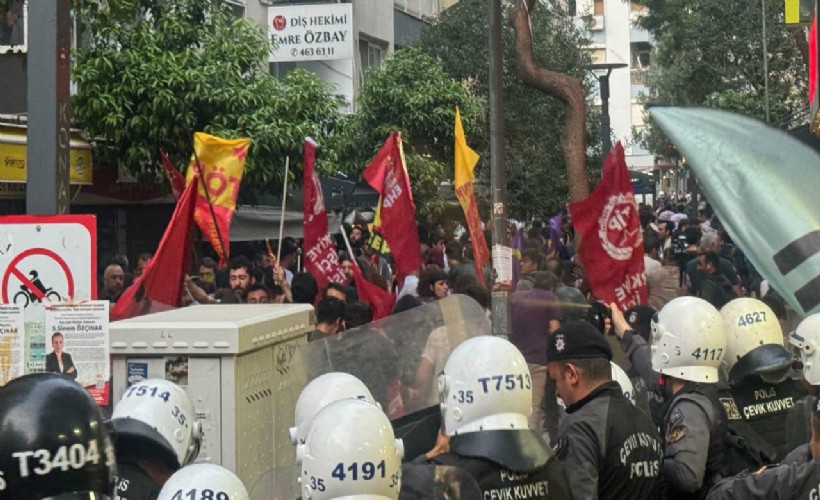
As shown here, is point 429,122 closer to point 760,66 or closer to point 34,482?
point 760,66

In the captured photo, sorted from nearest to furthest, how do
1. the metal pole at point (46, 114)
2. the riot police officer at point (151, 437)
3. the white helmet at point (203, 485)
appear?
the white helmet at point (203, 485) < the riot police officer at point (151, 437) < the metal pole at point (46, 114)


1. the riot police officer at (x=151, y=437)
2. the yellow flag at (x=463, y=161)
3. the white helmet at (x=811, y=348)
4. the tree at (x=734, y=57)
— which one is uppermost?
the tree at (x=734, y=57)

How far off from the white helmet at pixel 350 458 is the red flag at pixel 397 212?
9.54 metres

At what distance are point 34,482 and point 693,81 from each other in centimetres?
3945

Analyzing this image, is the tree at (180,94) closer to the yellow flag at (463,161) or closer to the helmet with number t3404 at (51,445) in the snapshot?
the yellow flag at (463,161)

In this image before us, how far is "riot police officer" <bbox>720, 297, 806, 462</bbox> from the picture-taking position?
5914mm

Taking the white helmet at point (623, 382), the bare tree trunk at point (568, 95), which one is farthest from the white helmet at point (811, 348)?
the bare tree trunk at point (568, 95)

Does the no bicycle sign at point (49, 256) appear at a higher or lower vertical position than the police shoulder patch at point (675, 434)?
higher

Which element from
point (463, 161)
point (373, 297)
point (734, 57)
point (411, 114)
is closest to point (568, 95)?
point (463, 161)

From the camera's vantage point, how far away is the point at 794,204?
16.3 feet

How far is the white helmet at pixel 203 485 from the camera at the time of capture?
11.1ft

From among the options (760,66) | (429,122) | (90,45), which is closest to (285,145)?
(90,45)

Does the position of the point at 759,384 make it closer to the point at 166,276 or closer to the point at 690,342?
the point at 690,342

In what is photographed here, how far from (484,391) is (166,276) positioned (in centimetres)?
467
